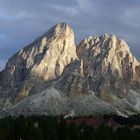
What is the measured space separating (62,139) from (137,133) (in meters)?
19.2

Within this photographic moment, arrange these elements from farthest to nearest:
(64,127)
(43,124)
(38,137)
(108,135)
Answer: (43,124)
(64,127)
(108,135)
(38,137)

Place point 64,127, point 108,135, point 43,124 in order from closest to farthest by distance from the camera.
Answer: point 108,135 < point 64,127 < point 43,124

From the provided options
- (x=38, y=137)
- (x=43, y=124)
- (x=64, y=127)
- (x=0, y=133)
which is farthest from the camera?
(x=43, y=124)

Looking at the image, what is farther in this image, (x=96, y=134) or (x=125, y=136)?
(x=125, y=136)

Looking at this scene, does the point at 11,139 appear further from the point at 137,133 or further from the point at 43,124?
the point at 137,133

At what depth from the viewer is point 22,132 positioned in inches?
4656

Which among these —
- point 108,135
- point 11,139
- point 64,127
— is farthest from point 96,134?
point 11,139

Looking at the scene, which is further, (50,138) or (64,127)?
(64,127)

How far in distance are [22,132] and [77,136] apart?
13.6m

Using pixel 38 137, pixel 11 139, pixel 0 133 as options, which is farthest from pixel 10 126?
pixel 38 137

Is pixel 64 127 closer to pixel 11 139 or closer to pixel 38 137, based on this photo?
pixel 11 139

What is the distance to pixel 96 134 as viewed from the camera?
12081 centimetres

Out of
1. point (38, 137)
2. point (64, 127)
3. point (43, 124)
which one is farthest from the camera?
point (43, 124)

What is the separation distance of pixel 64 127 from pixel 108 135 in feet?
44.7
